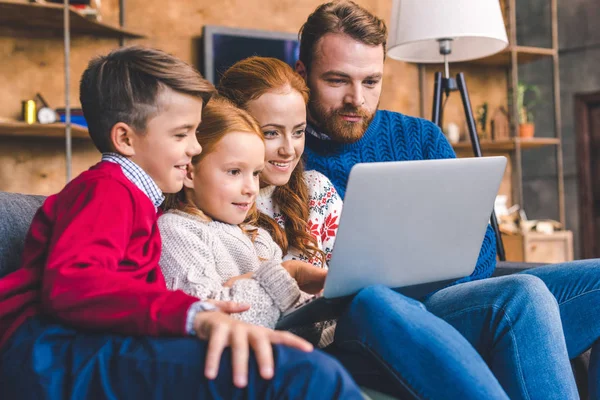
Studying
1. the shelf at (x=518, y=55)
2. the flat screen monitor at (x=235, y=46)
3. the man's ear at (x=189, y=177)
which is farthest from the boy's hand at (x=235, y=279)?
the shelf at (x=518, y=55)

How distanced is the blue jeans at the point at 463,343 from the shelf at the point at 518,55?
347cm

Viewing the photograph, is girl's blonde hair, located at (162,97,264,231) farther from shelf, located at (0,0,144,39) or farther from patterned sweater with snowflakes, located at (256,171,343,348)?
shelf, located at (0,0,144,39)

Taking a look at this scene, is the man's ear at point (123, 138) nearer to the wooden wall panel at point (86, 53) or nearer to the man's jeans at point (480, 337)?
the man's jeans at point (480, 337)

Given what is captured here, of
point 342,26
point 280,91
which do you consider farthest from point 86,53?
point 280,91

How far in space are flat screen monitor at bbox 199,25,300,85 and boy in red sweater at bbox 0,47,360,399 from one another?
9.15 feet

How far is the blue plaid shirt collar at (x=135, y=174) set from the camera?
111 cm

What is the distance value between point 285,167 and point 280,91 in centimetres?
18

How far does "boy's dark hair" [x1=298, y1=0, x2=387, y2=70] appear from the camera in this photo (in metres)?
1.90

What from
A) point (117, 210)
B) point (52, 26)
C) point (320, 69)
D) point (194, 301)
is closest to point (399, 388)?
point (194, 301)

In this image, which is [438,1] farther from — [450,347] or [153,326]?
[153,326]

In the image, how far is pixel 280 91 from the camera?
5.17 feet

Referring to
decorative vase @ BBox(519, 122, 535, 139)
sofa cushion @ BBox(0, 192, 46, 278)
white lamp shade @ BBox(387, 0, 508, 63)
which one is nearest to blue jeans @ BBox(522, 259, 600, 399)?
sofa cushion @ BBox(0, 192, 46, 278)

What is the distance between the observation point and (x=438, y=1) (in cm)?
256

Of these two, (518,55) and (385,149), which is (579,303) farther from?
(518,55)
